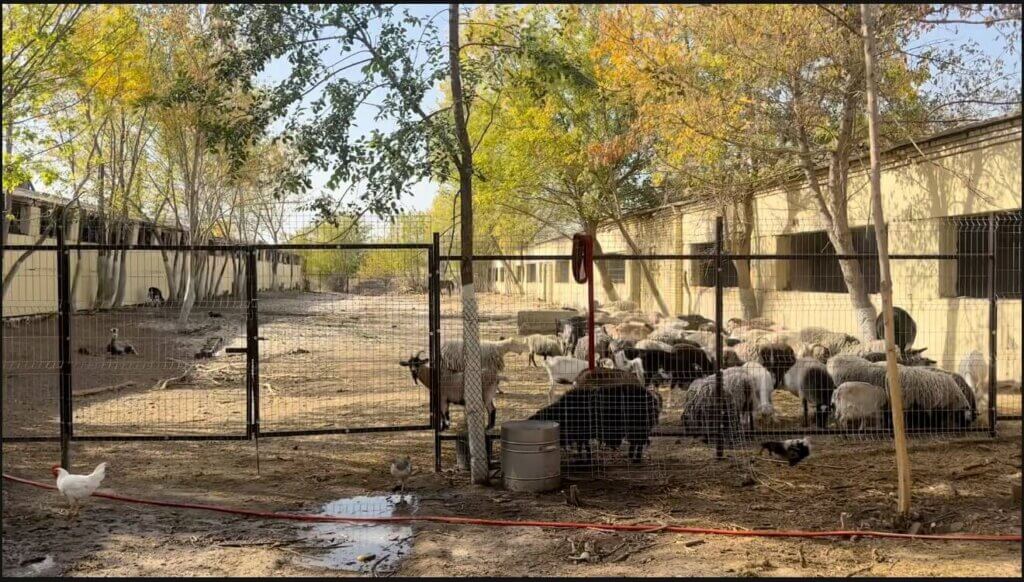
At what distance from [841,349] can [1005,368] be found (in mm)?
2182

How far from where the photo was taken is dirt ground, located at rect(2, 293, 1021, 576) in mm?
5031

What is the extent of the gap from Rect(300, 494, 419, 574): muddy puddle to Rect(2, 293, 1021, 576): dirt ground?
0.03 m

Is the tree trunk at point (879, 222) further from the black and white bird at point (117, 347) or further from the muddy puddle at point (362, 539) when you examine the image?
the black and white bird at point (117, 347)

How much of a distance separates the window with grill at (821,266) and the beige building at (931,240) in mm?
26

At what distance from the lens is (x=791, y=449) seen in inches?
297

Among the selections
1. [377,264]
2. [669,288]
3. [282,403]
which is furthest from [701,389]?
[669,288]

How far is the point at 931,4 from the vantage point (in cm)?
769

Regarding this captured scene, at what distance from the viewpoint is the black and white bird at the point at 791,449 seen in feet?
24.7

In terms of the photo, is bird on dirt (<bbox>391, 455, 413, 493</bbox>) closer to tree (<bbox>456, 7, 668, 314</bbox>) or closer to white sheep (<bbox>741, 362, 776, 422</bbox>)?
white sheep (<bbox>741, 362, 776, 422</bbox>)

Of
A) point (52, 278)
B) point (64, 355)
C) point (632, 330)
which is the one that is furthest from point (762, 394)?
point (52, 278)

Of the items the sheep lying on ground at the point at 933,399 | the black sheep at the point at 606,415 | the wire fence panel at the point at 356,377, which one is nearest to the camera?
the black sheep at the point at 606,415

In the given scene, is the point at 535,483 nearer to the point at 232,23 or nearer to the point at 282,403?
the point at 232,23

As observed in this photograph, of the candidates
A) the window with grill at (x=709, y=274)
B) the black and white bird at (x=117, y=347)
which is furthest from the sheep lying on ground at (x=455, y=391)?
the window with grill at (x=709, y=274)

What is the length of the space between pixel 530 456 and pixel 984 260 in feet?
30.7
